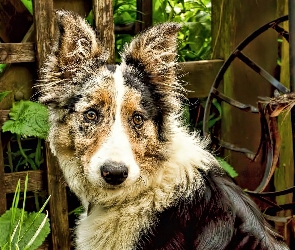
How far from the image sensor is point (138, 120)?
123 inches

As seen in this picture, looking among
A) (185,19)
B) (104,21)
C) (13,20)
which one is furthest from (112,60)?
(185,19)

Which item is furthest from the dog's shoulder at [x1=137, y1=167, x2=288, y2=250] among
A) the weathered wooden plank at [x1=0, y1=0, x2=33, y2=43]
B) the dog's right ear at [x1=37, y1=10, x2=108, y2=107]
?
the weathered wooden plank at [x1=0, y1=0, x2=33, y2=43]

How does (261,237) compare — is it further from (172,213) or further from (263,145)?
(263,145)

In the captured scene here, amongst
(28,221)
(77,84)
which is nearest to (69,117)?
(77,84)

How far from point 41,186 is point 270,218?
1.55 metres

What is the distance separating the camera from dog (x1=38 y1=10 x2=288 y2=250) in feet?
9.66

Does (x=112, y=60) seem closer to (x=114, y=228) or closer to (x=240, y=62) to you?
(x=240, y=62)

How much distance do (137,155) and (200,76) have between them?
1.87m

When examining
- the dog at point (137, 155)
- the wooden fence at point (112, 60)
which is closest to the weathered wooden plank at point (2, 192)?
the wooden fence at point (112, 60)

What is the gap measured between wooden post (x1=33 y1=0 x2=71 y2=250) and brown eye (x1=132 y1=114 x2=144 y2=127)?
115cm

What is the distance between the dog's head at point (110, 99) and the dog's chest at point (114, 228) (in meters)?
0.18

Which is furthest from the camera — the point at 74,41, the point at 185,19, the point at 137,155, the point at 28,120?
the point at 185,19

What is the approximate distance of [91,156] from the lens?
3016 millimetres

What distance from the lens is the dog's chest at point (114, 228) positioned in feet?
9.85
